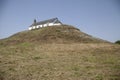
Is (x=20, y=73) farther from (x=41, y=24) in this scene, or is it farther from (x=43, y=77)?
(x=41, y=24)

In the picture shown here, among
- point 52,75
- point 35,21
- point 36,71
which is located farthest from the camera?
point 35,21

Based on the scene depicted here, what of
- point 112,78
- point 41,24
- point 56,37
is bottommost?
point 112,78

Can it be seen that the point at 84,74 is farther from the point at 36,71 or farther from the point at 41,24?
the point at 41,24

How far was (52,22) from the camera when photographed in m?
57.3

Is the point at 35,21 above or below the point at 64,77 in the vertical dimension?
above

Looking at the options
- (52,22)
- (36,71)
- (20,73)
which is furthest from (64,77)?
(52,22)

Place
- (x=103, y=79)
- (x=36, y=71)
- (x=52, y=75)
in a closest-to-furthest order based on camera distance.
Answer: (x=103, y=79)
(x=52, y=75)
(x=36, y=71)

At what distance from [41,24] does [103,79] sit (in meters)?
54.3

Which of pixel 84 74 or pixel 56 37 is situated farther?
pixel 56 37

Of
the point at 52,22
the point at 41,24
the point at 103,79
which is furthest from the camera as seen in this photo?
the point at 41,24

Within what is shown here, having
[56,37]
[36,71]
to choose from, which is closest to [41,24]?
[56,37]

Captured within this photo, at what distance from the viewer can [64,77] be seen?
28.5ft

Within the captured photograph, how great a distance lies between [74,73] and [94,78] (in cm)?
136

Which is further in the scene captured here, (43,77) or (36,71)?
(36,71)
